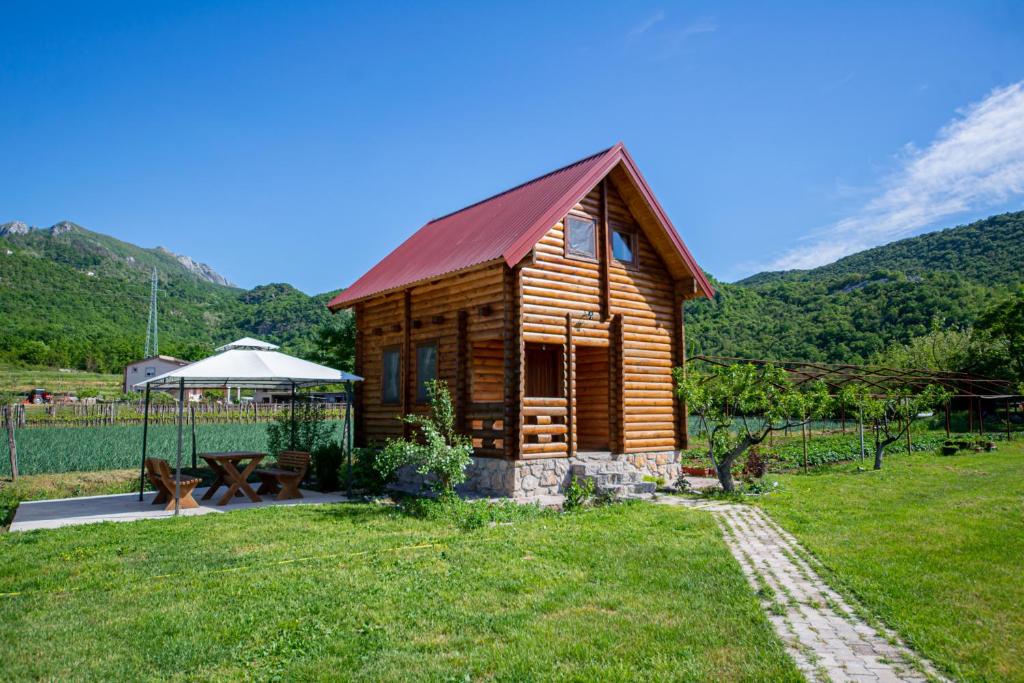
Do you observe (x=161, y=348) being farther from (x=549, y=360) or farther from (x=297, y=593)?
(x=297, y=593)

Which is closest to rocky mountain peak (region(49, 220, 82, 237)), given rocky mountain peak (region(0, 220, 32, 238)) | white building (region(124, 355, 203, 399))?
rocky mountain peak (region(0, 220, 32, 238))

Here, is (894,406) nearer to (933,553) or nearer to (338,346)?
(933,553)

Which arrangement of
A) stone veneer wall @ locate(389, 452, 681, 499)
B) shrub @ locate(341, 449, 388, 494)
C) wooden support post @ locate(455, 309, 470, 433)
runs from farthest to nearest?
shrub @ locate(341, 449, 388, 494) → wooden support post @ locate(455, 309, 470, 433) → stone veneer wall @ locate(389, 452, 681, 499)

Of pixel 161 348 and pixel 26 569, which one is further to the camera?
pixel 161 348

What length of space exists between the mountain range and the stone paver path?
808 inches

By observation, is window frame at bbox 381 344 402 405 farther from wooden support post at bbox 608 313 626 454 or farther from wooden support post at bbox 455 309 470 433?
wooden support post at bbox 608 313 626 454

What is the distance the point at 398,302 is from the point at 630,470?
6573mm

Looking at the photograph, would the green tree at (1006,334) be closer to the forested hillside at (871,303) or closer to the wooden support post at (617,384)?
the forested hillside at (871,303)

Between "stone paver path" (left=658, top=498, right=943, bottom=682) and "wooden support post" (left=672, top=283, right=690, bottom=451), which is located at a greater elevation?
"wooden support post" (left=672, top=283, right=690, bottom=451)

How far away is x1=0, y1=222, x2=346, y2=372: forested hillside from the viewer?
72750 millimetres

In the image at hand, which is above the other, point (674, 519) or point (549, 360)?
point (549, 360)

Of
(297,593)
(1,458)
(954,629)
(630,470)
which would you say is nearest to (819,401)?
(630,470)

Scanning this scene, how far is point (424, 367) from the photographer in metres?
15.0

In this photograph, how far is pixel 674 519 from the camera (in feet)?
34.8
